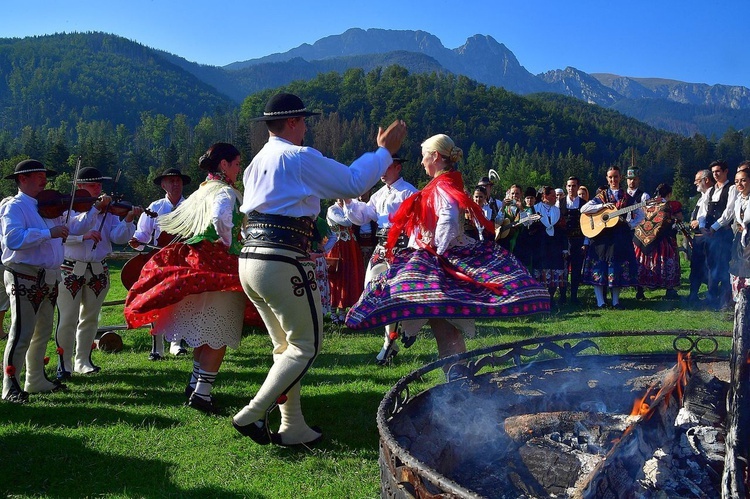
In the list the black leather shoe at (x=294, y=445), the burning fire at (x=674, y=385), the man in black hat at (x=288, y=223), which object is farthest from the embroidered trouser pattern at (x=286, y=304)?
the burning fire at (x=674, y=385)

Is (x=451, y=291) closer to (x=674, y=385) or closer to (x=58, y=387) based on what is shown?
(x=674, y=385)

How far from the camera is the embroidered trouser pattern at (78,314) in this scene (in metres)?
5.73

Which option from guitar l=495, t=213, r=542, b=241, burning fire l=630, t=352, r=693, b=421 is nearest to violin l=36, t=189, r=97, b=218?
burning fire l=630, t=352, r=693, b=421

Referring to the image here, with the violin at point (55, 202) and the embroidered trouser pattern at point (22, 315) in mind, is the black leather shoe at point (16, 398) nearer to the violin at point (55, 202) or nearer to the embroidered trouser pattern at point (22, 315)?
the embroidered trouser pattern at point (22, 315)

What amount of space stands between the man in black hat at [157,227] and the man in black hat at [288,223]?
126 inches

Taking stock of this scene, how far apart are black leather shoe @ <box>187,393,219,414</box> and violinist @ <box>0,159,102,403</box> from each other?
59.5 inches

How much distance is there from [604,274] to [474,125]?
8787 cm

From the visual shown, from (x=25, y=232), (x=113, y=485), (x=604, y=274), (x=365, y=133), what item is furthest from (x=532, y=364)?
(x=365, y=133)

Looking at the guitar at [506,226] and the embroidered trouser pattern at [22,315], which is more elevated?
the guitar at [506,226]

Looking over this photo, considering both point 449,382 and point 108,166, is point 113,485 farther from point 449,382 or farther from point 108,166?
point 108,166

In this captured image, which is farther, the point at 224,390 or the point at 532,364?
the point at 224,390

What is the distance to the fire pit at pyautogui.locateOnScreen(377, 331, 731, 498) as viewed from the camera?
2.50 metres

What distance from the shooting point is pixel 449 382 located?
331 cm

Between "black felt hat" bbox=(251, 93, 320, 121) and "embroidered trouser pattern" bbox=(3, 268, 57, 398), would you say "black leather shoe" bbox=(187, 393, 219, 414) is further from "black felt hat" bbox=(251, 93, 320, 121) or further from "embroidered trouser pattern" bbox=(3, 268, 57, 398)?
"black felt hat" bbox=(251, 93, 320, 121)
